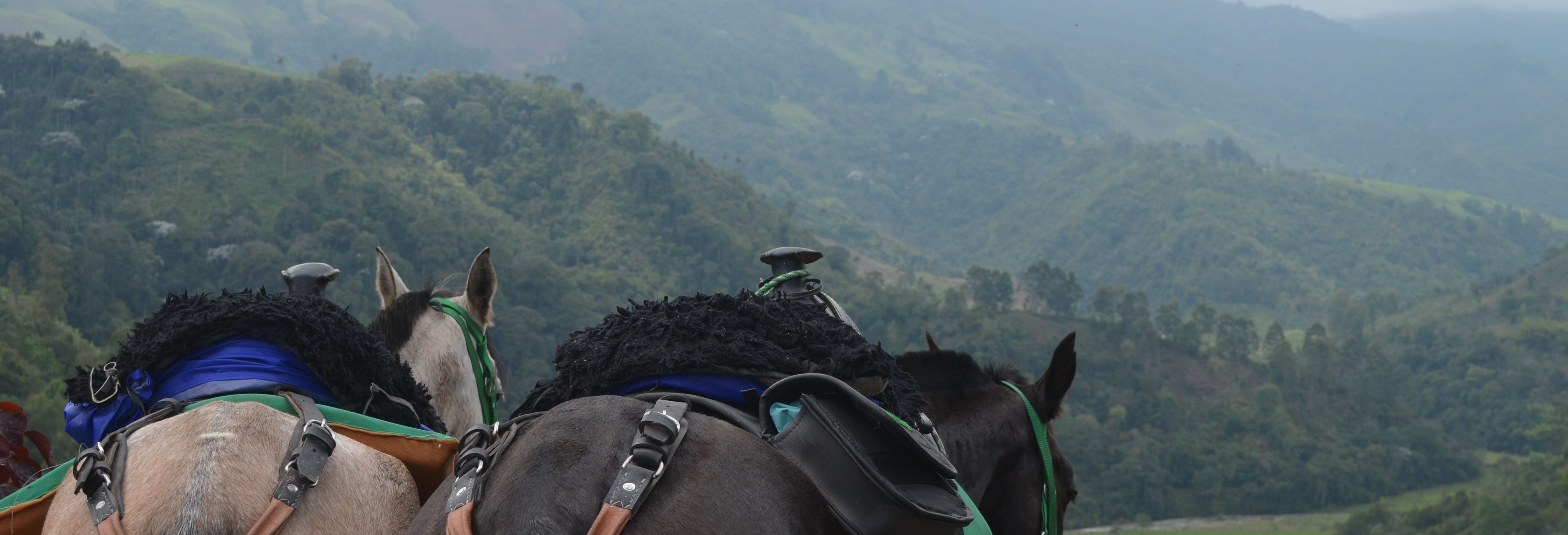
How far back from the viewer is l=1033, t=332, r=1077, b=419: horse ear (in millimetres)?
3682

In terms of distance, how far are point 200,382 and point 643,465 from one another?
128 cm

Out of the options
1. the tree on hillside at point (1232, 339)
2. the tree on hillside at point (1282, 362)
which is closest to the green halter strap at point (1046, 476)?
the tree on hillside at point (1282, 362)

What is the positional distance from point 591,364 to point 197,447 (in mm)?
771

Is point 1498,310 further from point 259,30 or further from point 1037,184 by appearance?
point 259,30

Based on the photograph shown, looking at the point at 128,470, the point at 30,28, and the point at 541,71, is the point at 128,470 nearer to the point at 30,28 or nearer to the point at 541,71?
the point at 30,28

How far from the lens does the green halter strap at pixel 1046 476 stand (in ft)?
12.0

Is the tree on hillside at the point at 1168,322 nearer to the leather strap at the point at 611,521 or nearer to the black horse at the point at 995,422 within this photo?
the black horse at the point at 995,422

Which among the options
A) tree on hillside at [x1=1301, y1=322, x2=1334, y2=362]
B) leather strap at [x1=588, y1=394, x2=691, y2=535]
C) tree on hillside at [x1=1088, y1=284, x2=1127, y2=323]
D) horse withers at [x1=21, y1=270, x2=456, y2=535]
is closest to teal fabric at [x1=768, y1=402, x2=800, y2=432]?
leather strap at [x1=588, y1=394, x2=691, y2=535]

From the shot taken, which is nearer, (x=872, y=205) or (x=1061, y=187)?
(x=1061, y=187)

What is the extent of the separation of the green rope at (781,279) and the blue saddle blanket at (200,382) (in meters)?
1.46

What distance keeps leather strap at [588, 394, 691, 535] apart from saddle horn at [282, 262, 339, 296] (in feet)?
7.03

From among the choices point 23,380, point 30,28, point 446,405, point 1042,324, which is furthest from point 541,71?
point 446,405

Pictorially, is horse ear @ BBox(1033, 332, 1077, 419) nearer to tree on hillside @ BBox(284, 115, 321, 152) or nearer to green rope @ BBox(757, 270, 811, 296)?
green rope @ BBox(757, 270, 811, 296)

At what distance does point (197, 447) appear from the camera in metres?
2.13
